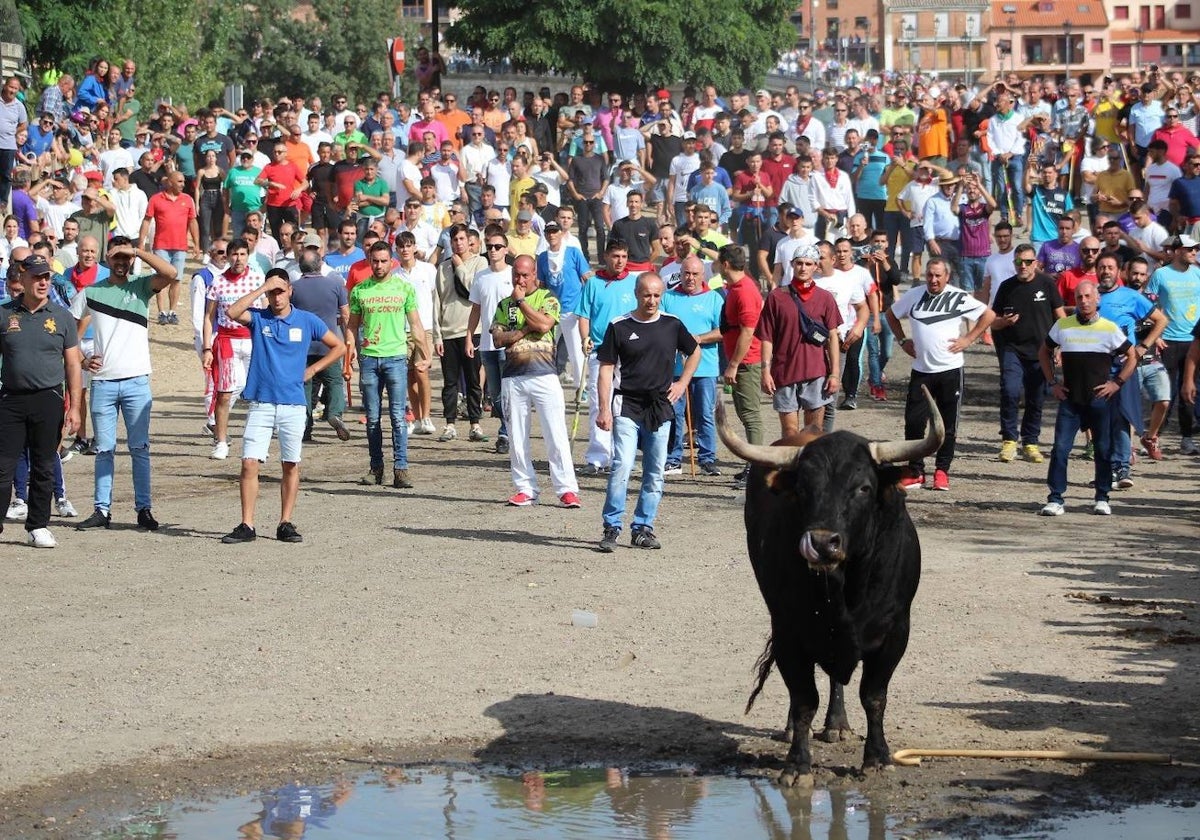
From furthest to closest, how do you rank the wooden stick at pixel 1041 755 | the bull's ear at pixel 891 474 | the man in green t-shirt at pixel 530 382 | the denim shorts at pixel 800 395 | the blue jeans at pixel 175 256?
1. the blue jeans at pixel 175 256
2. the denim shorts at pixel 800 395
3. the man in green t-shirt at pixel 530 382
4. the wooden stick at pixel 1041 755
5. the bull's ear at pixel 891 474

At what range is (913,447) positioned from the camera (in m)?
8.45

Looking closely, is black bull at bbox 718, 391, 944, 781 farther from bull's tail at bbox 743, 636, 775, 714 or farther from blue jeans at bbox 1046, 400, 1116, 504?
blue jeans at bbox 1046, 400, 1116, 504

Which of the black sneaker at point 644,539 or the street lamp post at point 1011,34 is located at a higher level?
the street lamp post at point 1011,34

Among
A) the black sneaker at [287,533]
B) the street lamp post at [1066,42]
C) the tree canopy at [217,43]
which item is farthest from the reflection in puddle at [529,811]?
the street lamp post at [1066,42]

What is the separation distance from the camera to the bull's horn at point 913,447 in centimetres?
839

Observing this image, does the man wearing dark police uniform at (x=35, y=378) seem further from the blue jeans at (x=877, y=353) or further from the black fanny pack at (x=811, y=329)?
the blue jeans at (x=877, y=353)

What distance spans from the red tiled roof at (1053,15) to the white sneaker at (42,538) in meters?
137

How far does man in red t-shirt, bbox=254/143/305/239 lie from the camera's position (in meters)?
26.5

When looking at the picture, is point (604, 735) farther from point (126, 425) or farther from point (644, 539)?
point (126, 425)

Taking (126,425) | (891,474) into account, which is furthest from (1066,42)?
(891,474)

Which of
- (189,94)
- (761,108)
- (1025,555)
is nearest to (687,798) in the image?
(1025,555)

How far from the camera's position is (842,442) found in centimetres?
839

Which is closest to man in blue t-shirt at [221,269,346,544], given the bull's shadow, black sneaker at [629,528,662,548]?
black sneaker at [629,528,662,548]

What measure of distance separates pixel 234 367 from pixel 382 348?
195 cm
